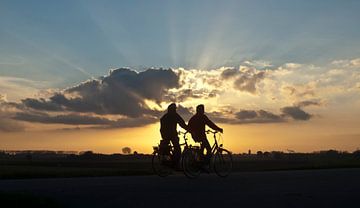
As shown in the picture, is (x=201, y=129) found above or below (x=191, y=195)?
above

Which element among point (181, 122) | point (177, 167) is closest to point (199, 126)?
point (181, 122)

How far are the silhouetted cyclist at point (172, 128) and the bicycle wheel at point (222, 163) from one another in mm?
1289

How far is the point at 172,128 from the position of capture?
1808cm

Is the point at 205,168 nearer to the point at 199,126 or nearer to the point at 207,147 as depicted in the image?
the point at 207,147

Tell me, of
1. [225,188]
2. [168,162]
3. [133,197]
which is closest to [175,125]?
[168,162]

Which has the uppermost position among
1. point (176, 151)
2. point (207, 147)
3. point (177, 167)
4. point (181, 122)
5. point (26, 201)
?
point (181, 122)

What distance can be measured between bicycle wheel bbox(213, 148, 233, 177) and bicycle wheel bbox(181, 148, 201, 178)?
0.66m

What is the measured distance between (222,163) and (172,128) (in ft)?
6.65

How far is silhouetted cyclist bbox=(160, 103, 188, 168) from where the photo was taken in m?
17.9

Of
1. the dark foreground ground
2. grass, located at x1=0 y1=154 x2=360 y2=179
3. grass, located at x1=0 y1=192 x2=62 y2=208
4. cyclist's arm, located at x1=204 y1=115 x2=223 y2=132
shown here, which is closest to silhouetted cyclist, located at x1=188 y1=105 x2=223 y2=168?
cyclist's arm, located at x1=204 y1=115 x2=223 y2=132

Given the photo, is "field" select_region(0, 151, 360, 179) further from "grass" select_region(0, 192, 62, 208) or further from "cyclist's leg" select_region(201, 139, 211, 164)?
"grass" select_region(0, 192, 62, 208)

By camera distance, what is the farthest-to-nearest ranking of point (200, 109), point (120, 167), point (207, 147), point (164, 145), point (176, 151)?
point (120, 167) < point (200, 109) < point (207, 147) < point (164, 145) < point (176, 151)

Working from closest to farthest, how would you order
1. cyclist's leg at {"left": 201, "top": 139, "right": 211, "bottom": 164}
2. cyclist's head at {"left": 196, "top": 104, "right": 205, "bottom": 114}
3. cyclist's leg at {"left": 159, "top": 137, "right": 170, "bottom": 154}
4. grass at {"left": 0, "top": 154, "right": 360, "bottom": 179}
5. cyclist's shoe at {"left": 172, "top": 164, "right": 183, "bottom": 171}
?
cyclist's shoe at {"left": 172, "top": 164, "right": 183, "bottom": 171}, cyclist's leg at {"left": 159, "top": 137, "right": 170, "bottom": 154}, cyclist's leg at {"left": 201, "top": 139, "right": 211, "bottom": 164}, cyclist's head at {"left": 196, "top": 104, "right": 205, "bottom": 114}, grass at {"left": 0, "top": 154, "right": 360, "bottom": 179}

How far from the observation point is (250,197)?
11562 mm
